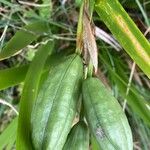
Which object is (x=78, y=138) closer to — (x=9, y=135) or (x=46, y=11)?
(x=9, y=135)

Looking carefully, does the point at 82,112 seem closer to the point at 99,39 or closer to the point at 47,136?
the point at 47,136

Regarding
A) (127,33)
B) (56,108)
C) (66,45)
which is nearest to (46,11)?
(66,45)

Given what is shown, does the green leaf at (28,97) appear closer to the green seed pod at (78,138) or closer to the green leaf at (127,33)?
the green seed pod at (78,138)

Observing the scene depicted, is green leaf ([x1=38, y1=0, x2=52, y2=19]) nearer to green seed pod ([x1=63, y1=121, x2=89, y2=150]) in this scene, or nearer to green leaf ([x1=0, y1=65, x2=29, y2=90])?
green leaf ([x1=0, y1=65, x2=29, y2=90])

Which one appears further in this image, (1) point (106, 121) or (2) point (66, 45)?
(2) point (66, 45)

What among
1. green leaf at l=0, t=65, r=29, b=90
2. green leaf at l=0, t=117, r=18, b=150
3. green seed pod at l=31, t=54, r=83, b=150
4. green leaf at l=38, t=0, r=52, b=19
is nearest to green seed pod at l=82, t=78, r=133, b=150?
green seed pod at l=31, t=54, r=83, b=150

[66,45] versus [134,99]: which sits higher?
[66,45]

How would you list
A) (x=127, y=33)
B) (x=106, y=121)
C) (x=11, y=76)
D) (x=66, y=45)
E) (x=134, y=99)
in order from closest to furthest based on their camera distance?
(x=106, y=121) < (x=127, y=33) < (x=11, y=76) < (x=134, y=99) < (x=66, y=45)
